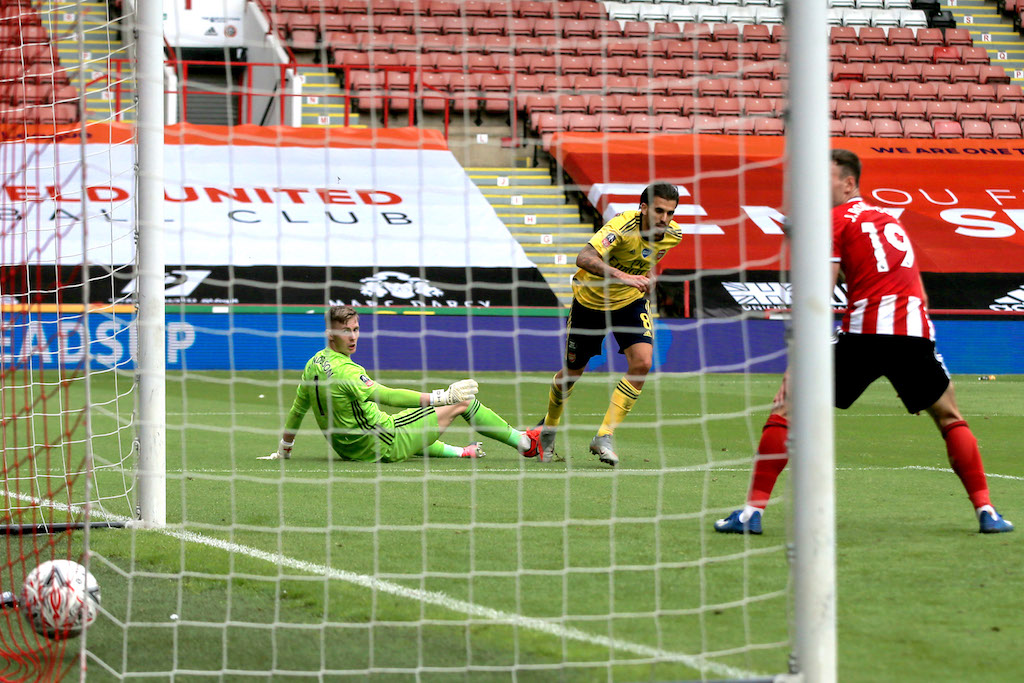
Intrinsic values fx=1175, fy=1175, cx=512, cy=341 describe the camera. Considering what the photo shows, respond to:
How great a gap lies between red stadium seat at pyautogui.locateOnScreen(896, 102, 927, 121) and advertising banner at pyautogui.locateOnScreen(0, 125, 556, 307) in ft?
30.9

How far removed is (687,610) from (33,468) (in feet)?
16.4

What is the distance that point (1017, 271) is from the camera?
1892cm

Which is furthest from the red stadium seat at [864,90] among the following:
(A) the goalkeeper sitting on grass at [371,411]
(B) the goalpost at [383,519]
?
(A) the goalkeeper sitting on grass at [371,411]

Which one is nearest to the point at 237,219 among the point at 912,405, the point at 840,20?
the point at 840,20

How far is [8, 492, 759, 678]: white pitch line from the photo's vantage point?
3.37 m

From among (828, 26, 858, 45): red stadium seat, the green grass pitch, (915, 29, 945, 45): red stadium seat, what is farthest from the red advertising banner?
the green grass pitch

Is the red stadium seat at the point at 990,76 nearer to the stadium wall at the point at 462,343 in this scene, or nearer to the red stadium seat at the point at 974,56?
the red stadium seat at the point at 974,56

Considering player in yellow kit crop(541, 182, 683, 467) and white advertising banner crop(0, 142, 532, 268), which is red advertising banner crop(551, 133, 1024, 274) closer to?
white advertising banner crop(0, 142, 532, 268)

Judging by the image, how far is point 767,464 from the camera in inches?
204

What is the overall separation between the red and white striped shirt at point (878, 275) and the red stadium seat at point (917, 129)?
1926cm

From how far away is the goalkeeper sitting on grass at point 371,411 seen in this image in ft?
24.5

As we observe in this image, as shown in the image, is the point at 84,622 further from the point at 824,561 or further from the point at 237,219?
the point at 237,219

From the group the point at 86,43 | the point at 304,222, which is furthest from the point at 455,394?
the point at 304,222

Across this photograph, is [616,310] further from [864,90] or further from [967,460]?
[864,90]
